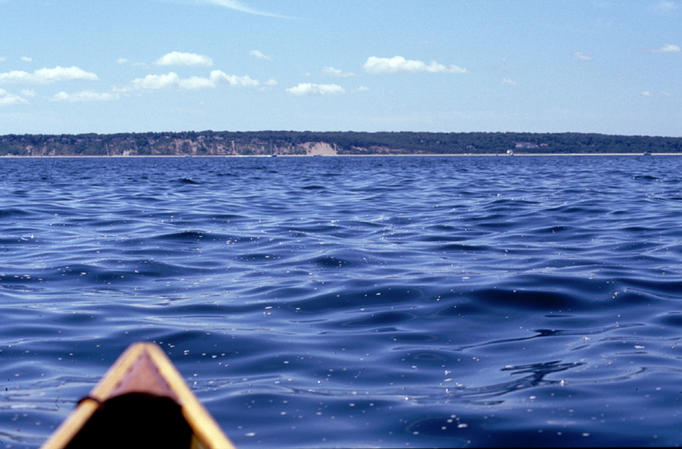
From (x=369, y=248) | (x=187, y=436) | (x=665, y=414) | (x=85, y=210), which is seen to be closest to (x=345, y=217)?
(x=369, y=248)

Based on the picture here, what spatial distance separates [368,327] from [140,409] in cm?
493

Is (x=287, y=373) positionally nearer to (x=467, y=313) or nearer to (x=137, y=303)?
(x=467, y=313)

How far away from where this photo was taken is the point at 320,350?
7.21 metres

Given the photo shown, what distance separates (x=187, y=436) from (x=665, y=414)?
148 inches

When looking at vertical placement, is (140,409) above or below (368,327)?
above

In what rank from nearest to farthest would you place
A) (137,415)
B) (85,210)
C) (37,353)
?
(137,415) → (37,353) → (85,210)

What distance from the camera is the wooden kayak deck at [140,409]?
3316mm

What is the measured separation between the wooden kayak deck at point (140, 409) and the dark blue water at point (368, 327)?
158 centimetres

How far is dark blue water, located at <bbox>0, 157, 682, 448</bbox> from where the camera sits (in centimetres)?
532

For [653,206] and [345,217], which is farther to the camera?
[653,206]

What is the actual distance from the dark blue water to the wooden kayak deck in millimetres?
1584

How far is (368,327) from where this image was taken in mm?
8164

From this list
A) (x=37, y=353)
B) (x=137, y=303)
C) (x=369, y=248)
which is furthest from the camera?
(x=369, y=248)

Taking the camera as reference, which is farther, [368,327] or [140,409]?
[368,327]
